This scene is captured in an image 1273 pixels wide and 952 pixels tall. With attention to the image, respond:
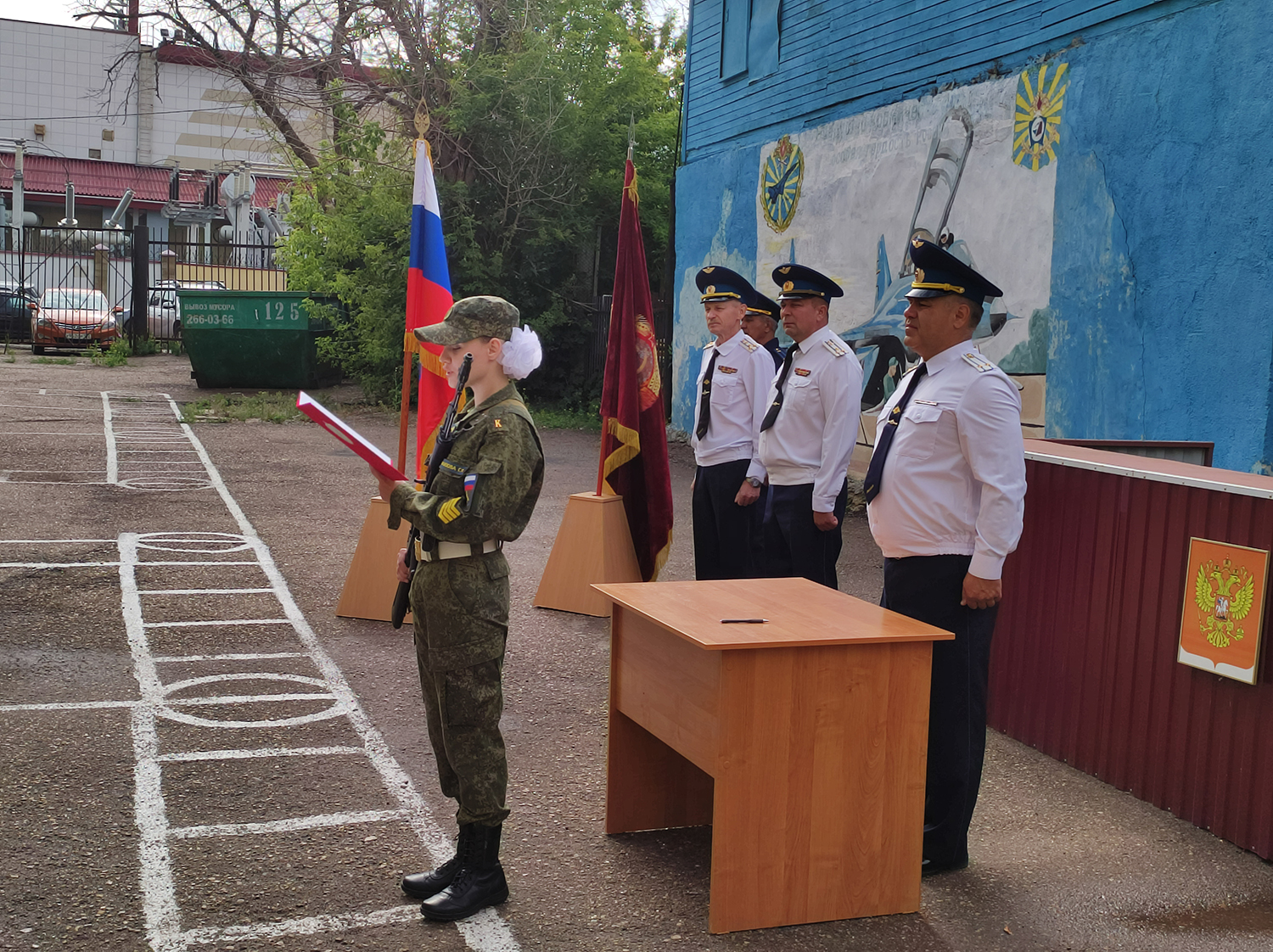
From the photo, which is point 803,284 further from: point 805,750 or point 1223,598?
point 805,750

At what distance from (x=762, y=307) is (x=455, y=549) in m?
3.99

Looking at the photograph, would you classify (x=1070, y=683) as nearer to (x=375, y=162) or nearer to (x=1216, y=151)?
(x=1216, y=151)

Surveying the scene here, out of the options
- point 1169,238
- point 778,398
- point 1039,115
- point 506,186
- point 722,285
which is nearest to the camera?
point 778,398

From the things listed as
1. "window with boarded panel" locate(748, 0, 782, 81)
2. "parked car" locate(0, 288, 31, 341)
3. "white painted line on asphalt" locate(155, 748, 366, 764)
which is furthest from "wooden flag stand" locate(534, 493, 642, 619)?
"parked car" locate(0, 288, 31, 341)

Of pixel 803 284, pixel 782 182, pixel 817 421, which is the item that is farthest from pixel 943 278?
pixel 782 182

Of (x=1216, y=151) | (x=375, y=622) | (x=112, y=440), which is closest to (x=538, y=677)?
(x=375, y=622)

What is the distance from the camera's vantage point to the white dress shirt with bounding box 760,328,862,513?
593 cm

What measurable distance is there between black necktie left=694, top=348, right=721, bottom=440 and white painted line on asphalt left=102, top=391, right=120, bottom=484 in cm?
719

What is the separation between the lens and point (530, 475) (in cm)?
374

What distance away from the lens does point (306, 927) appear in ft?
11.9

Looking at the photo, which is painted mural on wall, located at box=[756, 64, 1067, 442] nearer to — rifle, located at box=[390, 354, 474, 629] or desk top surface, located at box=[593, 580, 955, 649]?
desk top surface, located at box=[593, 580, 955, 649]

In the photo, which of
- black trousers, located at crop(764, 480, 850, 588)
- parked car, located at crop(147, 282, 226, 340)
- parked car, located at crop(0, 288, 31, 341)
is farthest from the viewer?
parked car, located at crop(0, 288, 31, 341)

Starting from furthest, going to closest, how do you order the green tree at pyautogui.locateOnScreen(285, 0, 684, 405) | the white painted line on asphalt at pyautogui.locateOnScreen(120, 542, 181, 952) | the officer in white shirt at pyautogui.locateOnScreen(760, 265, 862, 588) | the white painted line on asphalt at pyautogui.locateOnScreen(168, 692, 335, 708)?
the green tree at pyautogui.locateOnScreen(285, 0, 684, 405) → the officer in white shirt at pyautogui.locateOnScreen(760, 265, 862, 588) → the white painted line on asphalt at pyautogui.locateOnScreen(168, 692, 335, 708) → the white painted line on asphalt at pyautogui.locateOnScreen(120, 542, 181, 952)

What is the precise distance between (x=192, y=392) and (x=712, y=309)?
1547cm
